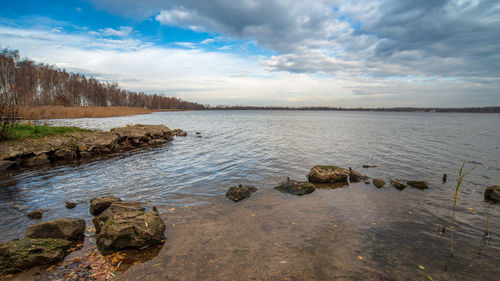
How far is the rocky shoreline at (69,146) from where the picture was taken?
45.8 feet

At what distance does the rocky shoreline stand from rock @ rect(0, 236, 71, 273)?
1195cm

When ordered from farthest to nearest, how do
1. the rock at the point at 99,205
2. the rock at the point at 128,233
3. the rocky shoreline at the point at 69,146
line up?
the rocky shoreline at the point at 69,146, the rock at the point at 99,205, the rock at the point at 128,233

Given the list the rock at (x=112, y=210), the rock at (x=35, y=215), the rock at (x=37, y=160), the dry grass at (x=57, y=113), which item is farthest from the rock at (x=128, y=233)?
the dry grass at (x=57, y=113)

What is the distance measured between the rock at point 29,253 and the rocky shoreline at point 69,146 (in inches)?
470

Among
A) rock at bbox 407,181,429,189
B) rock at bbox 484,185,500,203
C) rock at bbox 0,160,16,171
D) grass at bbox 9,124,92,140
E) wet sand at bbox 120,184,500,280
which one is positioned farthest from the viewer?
grass at bbox 9,124,92,140

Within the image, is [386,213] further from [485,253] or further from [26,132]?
[26,132]

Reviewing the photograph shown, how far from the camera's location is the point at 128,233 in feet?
19.0

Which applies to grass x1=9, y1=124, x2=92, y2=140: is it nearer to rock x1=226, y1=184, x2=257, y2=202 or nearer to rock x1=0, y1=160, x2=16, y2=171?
rock x1=0, y1=160, x2=16, y2=171

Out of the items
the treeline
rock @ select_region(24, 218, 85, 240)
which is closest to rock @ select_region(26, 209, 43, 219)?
rock @ select_region(24, 218, 85, 240)

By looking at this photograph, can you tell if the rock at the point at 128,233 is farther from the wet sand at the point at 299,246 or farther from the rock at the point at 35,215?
the rock at the point at 35,215

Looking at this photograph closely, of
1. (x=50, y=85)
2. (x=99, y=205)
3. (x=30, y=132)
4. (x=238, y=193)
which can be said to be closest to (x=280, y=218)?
(x=238, y=193)

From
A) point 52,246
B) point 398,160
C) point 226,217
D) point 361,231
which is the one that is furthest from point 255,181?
point 398,160

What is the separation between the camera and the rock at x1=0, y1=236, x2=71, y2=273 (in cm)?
481

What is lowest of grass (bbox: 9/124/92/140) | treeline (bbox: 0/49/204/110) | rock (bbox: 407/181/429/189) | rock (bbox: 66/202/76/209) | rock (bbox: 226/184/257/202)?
rock (bbox: 66/202/76/209)
